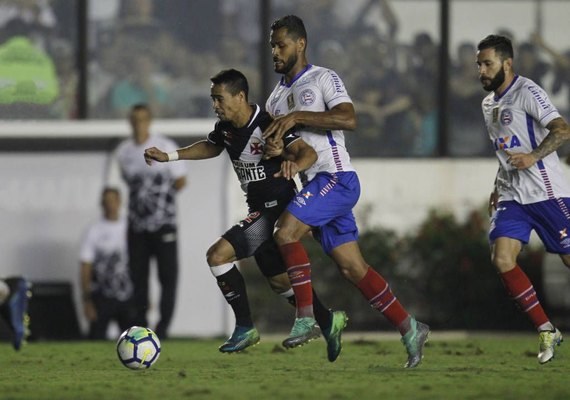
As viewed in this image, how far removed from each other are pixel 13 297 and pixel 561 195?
15.1ft

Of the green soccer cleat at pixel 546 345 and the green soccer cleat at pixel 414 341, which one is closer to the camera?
the green soccer cleat at pixel 414 341

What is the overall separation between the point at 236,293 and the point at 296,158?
41.7 inches

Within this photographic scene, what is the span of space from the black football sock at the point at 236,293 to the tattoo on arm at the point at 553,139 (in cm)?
212

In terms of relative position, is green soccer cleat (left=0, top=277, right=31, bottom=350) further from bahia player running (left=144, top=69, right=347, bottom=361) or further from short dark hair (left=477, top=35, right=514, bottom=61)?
short dark hair (left=477, top=35, right=514, bottom=61)

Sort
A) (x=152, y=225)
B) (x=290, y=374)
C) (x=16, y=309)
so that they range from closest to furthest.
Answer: (x=290, y=374) < (x=16, y=309) < (x=152, y=225)

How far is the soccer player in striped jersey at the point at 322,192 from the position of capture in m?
9.64

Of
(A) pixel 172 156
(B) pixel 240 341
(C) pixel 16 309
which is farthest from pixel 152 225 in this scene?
(B) pixel 240 341

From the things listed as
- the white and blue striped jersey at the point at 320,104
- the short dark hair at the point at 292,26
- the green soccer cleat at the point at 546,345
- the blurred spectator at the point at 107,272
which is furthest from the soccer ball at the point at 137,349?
the blurred spectator at the point at 107,272

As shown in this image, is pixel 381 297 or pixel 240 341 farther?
pixel 240 341

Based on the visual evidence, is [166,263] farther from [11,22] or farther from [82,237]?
[11,22]

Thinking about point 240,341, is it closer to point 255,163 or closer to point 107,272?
point 255,163

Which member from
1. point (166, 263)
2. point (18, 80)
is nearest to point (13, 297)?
point (166, 263)

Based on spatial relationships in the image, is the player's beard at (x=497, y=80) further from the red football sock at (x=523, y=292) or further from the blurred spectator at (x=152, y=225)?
the blurred spectator at (x=152, y=225)

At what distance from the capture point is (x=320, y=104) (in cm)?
980
